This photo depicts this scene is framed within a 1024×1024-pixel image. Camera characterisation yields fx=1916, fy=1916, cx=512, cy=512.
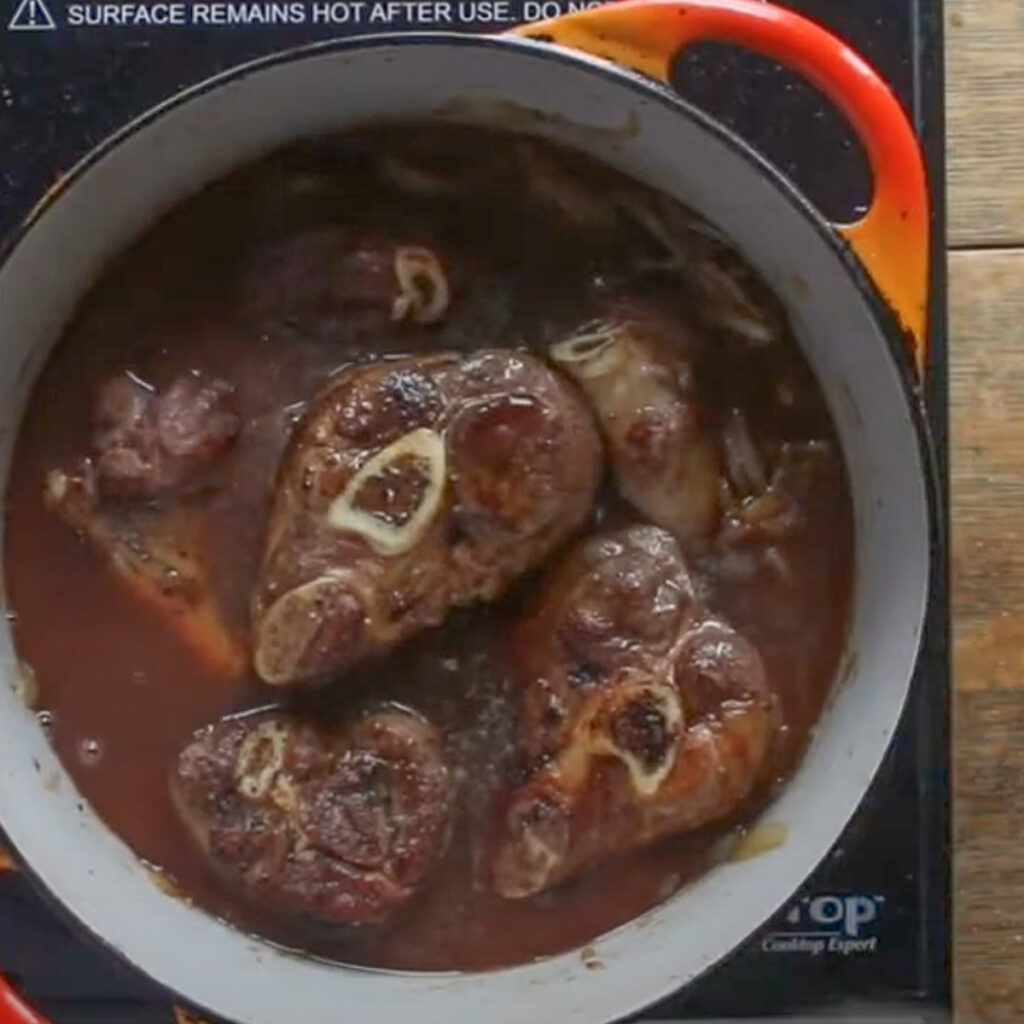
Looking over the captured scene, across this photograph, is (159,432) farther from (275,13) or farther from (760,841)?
(760,841)

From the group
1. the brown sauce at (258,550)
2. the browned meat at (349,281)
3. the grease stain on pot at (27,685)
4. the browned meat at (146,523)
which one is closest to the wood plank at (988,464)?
the brown sauce at (258,550)

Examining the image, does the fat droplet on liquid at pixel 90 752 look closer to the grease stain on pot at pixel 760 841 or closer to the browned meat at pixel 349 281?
the browned meat at pixel 349 281

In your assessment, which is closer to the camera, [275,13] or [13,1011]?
[13,1011]

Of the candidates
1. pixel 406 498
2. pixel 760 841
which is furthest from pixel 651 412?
pixel 760 841

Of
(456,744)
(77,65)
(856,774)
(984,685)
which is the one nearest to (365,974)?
(456,744)

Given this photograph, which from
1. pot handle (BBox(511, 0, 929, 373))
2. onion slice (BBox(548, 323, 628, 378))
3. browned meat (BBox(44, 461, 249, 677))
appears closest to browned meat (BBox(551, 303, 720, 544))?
onion slice (BBox(548, 323, 628, 378))

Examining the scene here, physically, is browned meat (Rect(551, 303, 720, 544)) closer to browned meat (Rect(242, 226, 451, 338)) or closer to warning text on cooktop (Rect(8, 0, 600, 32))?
browned meat (Rect(242, 226, 451, 338))

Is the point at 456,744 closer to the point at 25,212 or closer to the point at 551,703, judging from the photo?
the point at 551,703
